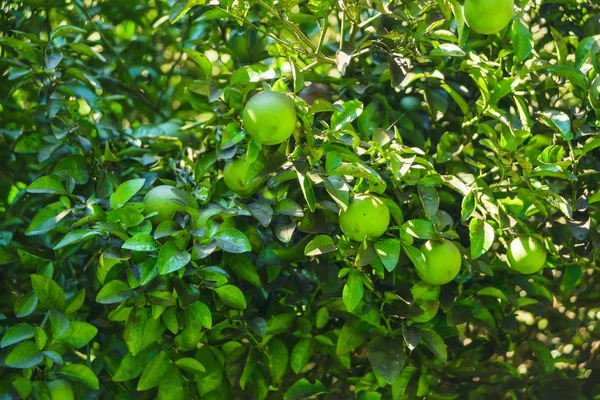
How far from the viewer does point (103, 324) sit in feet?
5.10

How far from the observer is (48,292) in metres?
1.39

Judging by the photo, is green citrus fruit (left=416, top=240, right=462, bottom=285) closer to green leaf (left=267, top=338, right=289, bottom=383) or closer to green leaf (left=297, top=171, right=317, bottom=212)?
green leaf (left=297, top=171, right=317, bottom=212)

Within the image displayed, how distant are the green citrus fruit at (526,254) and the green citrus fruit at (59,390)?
2.50 ft

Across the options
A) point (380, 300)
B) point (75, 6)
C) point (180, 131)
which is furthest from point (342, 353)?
point (75, 6)

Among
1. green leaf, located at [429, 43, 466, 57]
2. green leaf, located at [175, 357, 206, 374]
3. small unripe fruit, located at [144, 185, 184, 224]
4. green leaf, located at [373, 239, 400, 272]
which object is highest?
green leaf, located at [429, 43, 466, 57]

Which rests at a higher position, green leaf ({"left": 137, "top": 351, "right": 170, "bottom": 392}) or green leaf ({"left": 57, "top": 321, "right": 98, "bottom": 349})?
green leaf ({"left": 57, "top": 321, "right": 98, "bottom": 349})

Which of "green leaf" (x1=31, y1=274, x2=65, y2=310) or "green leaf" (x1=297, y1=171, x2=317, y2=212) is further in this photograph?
"green leaf" (x1=31, y1=274, x2=65, y2=310)

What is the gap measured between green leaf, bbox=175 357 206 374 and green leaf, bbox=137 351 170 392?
23 mm

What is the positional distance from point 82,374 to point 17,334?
125 millimetres

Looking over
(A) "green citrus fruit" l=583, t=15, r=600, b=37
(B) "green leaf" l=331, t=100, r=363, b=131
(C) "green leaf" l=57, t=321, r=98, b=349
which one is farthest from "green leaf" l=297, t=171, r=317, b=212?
(A) "green citrus fruit" l=583, t=15, r=600, b=37

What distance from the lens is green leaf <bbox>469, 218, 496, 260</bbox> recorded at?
130 cm

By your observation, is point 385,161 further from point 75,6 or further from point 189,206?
point 75,6

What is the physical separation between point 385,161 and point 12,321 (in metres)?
0.76

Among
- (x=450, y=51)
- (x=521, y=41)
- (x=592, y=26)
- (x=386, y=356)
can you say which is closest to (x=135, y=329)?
(x=386, y=356)
